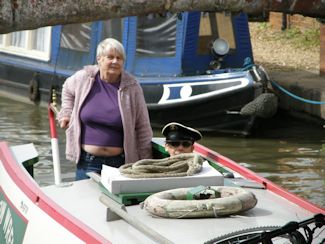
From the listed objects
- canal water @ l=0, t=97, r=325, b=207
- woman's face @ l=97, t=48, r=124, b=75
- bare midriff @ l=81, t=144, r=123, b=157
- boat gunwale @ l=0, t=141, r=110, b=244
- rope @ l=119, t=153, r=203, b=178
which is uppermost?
woman's face @ l=97, t=48, r=124, b=75

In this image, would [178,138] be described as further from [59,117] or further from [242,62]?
[242,62]

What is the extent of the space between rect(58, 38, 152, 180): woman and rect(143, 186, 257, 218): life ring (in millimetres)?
1334

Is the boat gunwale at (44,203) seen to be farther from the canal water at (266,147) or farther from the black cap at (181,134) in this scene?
the canal water at (266,147)

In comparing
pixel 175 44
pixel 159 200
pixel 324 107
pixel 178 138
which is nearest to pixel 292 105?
pixel 324 107

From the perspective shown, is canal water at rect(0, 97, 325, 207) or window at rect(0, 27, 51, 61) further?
window at rect(0, 27, 51, 61)

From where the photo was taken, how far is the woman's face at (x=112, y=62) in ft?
22.5

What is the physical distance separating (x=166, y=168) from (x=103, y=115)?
983mm

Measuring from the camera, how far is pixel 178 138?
6.98 metres

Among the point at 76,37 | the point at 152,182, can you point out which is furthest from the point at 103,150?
the point at 76,37

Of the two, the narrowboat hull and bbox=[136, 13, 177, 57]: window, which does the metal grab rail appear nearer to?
the narrowboat hull

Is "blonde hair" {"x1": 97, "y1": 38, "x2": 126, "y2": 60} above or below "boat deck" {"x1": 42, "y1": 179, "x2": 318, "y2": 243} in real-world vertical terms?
above

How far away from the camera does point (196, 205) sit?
5598 mm

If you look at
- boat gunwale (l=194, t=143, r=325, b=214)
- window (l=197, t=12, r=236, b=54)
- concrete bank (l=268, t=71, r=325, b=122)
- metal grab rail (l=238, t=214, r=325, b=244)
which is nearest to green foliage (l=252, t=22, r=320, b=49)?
concrete bank (l=268, t=71, r=325, b=122)

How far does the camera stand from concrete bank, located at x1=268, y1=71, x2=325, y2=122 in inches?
566
